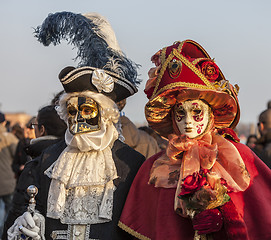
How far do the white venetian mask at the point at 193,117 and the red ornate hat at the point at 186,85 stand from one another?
0.06 m

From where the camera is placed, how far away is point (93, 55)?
5.82 m

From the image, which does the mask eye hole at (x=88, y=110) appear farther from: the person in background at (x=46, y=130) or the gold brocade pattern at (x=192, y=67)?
the person in background at (x=46, y=130)

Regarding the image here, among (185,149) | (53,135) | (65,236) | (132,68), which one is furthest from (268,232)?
(53,135)

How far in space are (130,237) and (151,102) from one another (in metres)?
1.17

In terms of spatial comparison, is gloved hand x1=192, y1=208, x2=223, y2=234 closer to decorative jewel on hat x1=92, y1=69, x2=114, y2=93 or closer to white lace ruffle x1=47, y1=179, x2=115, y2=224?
white lace ruffle x1=47, y1=179, x2=115, y2=224

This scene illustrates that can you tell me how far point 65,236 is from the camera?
203 inches

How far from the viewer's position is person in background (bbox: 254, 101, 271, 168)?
7.07 m

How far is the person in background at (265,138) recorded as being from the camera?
7074mm

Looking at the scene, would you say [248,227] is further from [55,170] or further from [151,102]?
[55,170]

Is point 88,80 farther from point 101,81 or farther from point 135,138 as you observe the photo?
point 135,138

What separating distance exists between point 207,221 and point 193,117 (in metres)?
0.94

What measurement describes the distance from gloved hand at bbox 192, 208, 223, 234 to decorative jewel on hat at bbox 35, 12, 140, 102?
4.73 ft

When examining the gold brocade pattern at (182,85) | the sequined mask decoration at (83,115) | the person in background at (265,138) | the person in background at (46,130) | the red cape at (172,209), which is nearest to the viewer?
the red cape at (172,209)

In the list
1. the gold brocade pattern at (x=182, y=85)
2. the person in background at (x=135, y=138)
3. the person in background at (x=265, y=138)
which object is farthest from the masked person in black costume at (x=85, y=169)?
the person in background at (x=265, y=138)
